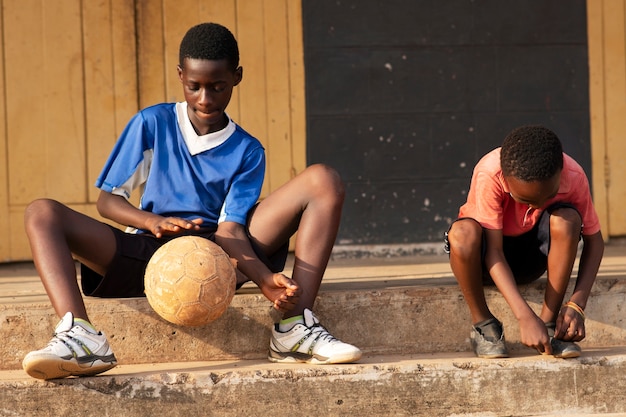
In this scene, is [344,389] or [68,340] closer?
[68,340]

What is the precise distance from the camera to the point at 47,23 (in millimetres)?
6105

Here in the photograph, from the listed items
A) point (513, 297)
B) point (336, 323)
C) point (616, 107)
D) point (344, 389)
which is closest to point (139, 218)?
point (336, 323)

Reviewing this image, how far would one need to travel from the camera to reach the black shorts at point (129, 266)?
385cm

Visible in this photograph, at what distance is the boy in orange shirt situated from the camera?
366 centimetres

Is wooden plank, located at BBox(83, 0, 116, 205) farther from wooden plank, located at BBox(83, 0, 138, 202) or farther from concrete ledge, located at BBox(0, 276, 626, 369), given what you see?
concrete ledge, located at BBox(0, 276, 626, 369)

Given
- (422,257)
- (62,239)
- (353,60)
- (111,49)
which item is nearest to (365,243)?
(422,257)

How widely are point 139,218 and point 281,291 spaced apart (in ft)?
2.11

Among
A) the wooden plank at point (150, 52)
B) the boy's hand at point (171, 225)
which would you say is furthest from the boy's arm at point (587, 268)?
the wooden plank at point (150, 52)

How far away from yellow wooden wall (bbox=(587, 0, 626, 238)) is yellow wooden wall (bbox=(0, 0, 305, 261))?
1.94m

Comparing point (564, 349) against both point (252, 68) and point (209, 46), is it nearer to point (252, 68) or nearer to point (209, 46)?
point (209, 46)

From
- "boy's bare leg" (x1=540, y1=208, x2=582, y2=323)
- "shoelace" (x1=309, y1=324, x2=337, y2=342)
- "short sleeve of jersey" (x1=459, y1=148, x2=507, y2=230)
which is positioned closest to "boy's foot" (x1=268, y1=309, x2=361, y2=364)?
"shoelace" (x1=309, y1=324, x2=337, y2=342)

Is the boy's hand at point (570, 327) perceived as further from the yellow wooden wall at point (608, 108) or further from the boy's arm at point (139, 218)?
the yellow wooden wall at point (608, 108)

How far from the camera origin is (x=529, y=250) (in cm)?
404

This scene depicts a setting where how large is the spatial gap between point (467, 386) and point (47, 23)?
12.5 ft
